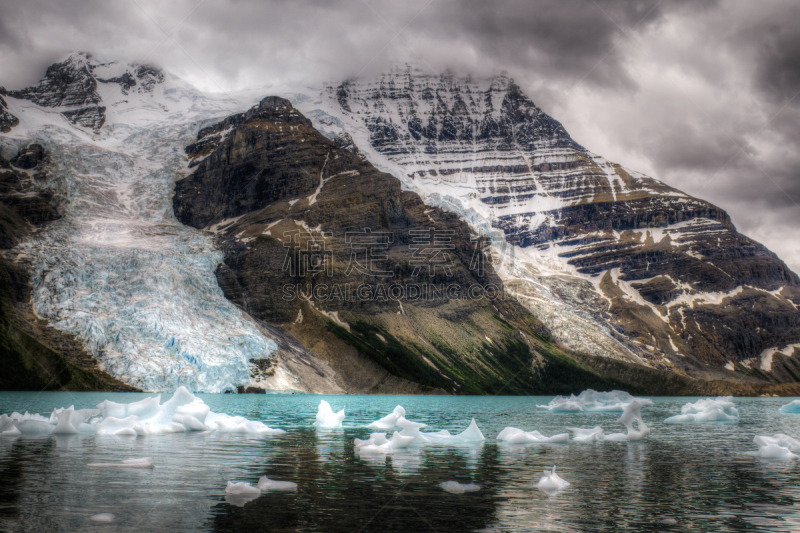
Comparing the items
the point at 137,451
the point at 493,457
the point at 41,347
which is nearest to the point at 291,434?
the point at 137,451

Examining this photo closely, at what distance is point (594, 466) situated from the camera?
36.2m

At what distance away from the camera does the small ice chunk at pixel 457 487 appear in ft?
87.5

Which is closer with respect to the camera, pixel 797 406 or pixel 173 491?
pixel 173 491

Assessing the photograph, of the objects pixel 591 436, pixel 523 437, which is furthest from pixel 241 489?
pixel 591 436

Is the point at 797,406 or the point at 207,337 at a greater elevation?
the point at 207,337

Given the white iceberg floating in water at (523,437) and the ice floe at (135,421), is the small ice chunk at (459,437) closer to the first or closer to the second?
the white iceberg floating in water at (523,437)

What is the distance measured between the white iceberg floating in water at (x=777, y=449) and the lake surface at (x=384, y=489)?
1478mm

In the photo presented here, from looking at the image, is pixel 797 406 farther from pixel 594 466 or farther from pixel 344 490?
pixel 344 490

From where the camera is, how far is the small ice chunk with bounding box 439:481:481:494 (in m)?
26.7

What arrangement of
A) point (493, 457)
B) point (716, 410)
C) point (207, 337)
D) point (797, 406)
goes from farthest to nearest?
point (207, 337)
point (797, 406)
point (716, 410)
point (493, 457)

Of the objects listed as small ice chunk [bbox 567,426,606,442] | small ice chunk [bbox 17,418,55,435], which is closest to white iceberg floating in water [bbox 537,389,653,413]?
small ice chunk [bbox 567,426,606,442]

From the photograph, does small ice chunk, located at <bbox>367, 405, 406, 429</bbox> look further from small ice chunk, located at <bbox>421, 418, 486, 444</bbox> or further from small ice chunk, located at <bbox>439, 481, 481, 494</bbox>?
small ice chunk, located at <bbox>439, 481, 481, 494</bbox>

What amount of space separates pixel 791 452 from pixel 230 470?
37.4 m

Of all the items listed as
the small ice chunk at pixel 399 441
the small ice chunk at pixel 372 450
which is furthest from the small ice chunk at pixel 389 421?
the small ice chunk at pixel 372 450
